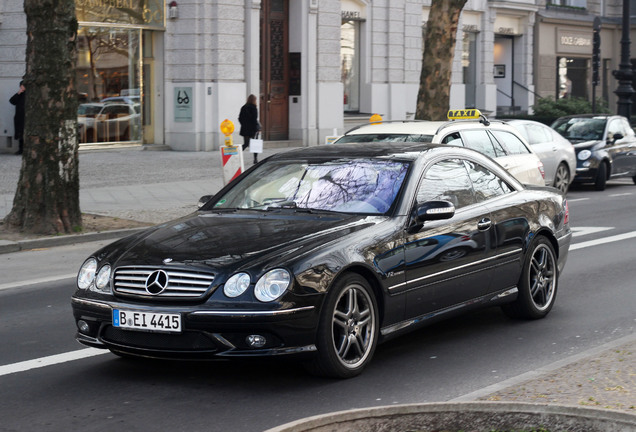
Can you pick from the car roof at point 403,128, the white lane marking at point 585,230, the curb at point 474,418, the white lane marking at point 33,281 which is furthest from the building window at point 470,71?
the curb at point 474,418

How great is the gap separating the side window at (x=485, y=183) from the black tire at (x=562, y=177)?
12376 millimetres

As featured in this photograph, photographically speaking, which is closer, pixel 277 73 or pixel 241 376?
pixel 241 376

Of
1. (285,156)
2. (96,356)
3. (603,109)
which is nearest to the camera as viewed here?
(96,356)

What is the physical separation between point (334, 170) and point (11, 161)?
61.1ft

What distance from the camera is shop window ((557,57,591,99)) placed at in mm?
47156

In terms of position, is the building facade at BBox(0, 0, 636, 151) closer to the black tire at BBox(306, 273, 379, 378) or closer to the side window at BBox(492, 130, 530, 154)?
the side window at BBox(492, 130, 530, 154)

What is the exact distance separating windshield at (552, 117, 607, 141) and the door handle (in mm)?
16213

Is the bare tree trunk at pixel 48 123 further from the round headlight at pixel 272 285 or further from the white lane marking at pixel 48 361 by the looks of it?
the round headlight at pixel 272 285

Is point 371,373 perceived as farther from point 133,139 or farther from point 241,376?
point 133,139

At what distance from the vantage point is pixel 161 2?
29125 mm

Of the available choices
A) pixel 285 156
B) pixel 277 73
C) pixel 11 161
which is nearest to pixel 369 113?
pixel 277 73

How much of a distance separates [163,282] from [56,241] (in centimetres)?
804

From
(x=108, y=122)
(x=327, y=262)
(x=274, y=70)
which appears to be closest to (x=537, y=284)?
(x=327, y=262)

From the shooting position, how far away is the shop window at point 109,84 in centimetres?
2767
